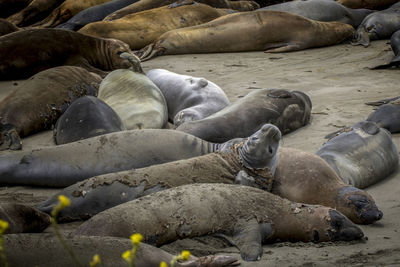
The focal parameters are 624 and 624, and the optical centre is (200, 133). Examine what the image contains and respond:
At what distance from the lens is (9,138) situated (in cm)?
539

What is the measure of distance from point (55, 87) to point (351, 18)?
6.31 metres

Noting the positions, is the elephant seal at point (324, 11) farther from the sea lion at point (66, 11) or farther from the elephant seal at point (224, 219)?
the elephant seal at point (224, 219)

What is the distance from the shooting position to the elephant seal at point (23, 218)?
3.35 metres

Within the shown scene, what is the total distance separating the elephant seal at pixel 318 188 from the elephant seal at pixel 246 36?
17.7ft

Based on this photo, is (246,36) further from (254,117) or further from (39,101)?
(39,101)

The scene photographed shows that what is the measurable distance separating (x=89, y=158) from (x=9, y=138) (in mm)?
1378

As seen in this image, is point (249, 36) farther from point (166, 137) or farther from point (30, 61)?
point (166, 137)

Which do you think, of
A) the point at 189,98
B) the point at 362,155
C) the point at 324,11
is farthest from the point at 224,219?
the point at 324,11

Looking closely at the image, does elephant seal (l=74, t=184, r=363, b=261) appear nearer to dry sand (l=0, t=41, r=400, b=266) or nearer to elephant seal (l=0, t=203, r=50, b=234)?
dry sand (l=0, t=41, r=400, b=266)

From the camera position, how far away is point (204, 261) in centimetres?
295

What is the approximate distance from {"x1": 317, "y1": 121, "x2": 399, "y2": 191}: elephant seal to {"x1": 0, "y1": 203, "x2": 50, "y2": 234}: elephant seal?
6.68 ft

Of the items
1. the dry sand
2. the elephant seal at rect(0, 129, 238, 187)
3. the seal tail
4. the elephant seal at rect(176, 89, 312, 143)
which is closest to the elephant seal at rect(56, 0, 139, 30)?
the dry sand

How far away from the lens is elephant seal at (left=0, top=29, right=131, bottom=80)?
7.77m

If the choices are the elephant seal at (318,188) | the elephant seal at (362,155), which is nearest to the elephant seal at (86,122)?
the elephant seal at (318,188)
